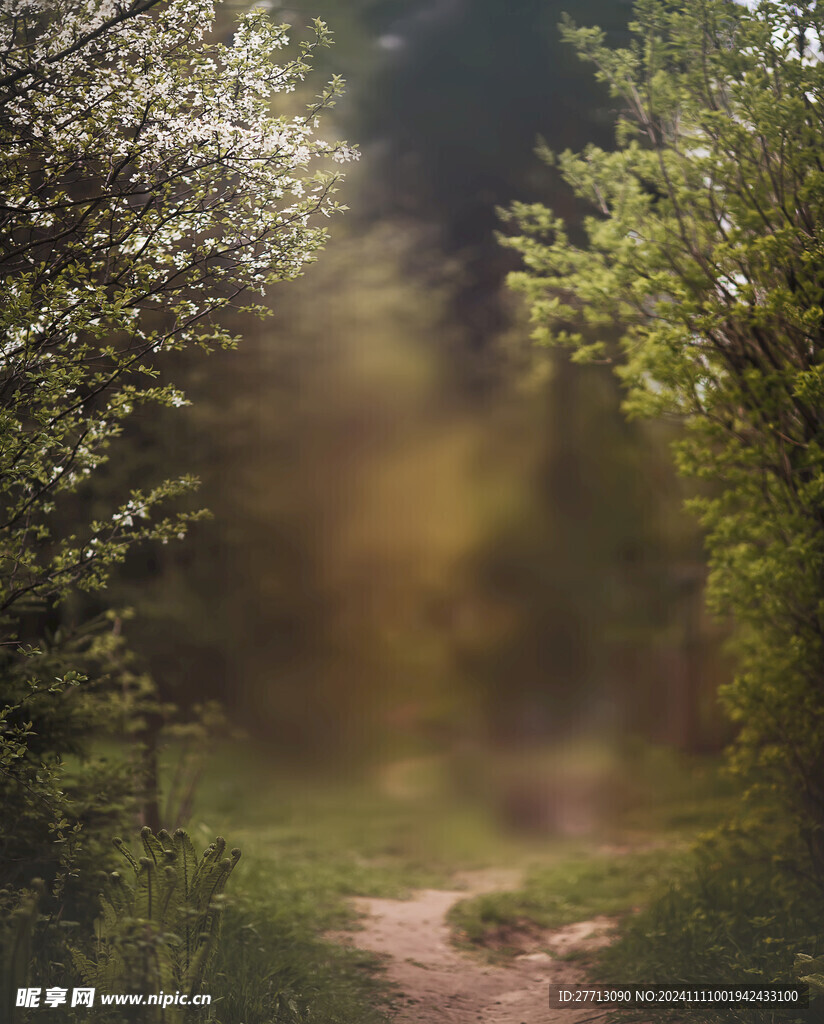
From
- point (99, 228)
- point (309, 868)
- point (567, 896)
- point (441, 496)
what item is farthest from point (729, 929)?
point (99, 228)

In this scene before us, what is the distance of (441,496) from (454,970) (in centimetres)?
430

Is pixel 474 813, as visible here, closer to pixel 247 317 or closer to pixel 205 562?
pixel 205 562

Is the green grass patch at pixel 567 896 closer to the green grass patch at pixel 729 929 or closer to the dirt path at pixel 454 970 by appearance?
the dirt path at pixel 454 970

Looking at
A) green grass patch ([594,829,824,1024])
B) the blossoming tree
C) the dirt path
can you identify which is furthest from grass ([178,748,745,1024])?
the blossoming tree

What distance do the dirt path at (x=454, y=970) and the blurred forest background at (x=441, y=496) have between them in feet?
6.93

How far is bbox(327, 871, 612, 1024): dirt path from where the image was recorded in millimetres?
4004

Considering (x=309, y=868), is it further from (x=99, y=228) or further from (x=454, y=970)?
(x=99, y=228)

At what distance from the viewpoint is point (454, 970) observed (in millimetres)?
4586

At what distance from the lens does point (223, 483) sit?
21.0 ft

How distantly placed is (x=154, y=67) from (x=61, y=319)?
1.24 meters

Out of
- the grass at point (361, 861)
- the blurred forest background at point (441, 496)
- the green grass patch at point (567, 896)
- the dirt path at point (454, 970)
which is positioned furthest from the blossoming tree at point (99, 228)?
the green grass patch at point (567, 896)

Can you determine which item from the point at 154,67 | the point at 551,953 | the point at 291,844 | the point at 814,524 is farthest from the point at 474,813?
the point at 154,67

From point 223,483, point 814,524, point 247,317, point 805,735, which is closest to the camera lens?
point 814,524

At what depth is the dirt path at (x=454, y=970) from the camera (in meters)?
4.00
